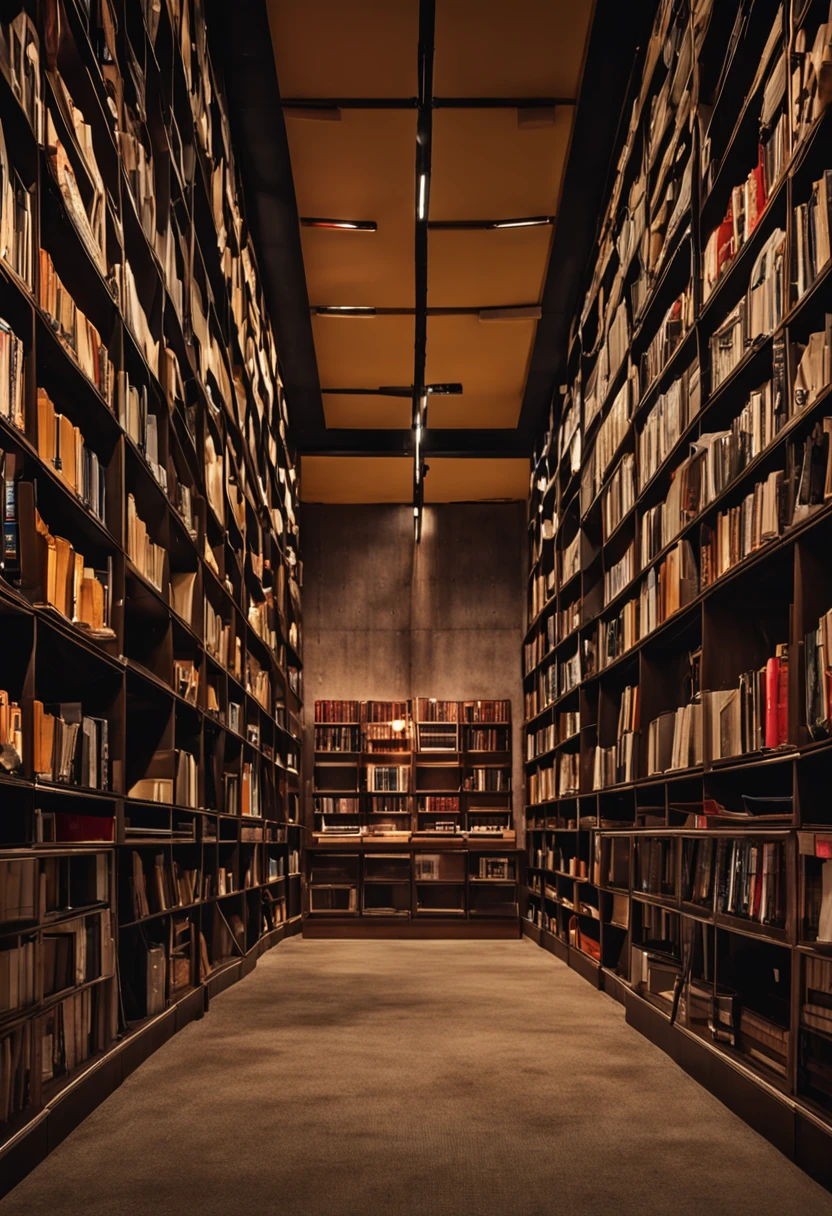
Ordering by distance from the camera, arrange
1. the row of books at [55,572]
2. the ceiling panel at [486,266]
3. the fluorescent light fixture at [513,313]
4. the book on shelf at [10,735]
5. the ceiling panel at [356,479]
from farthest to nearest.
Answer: the ceiling panel at [356,479]
the fluorescent light fixture at [513,313]
the ceiling panel at [486,266]
the row of books at [55,572]
the book on shelf at [10,735]

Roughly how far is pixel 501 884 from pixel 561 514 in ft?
14.3

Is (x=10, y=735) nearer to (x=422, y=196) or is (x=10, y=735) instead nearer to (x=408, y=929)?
(x=422, y=196)

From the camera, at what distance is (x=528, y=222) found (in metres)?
7.96

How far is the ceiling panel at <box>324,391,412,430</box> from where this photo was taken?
444 inches

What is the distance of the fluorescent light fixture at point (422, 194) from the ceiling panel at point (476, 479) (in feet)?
16.8

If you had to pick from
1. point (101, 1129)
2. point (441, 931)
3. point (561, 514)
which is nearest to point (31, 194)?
point (101, 1129)

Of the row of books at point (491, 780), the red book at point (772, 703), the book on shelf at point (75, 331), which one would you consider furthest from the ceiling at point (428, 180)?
the red book at point (772, 703)

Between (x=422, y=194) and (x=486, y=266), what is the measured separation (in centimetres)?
185

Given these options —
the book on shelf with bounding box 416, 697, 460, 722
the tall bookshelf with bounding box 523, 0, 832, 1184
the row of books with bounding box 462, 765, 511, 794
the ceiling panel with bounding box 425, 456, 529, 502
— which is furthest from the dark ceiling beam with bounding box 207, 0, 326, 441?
the row of books with bounding box 462, 765, 511, 794

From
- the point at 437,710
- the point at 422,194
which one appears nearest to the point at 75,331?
the point at 422,194

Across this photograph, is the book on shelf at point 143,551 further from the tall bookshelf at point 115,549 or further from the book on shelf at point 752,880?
the book on shelf at point 752,880

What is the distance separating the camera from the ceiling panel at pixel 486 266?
8.27 metres

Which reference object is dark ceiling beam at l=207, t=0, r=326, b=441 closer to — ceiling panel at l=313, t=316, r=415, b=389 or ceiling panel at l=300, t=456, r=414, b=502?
ceiling panel at l=313, t=316, r=415, b=389

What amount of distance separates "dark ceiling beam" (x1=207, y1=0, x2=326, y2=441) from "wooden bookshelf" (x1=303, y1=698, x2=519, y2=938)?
12.7 feet
